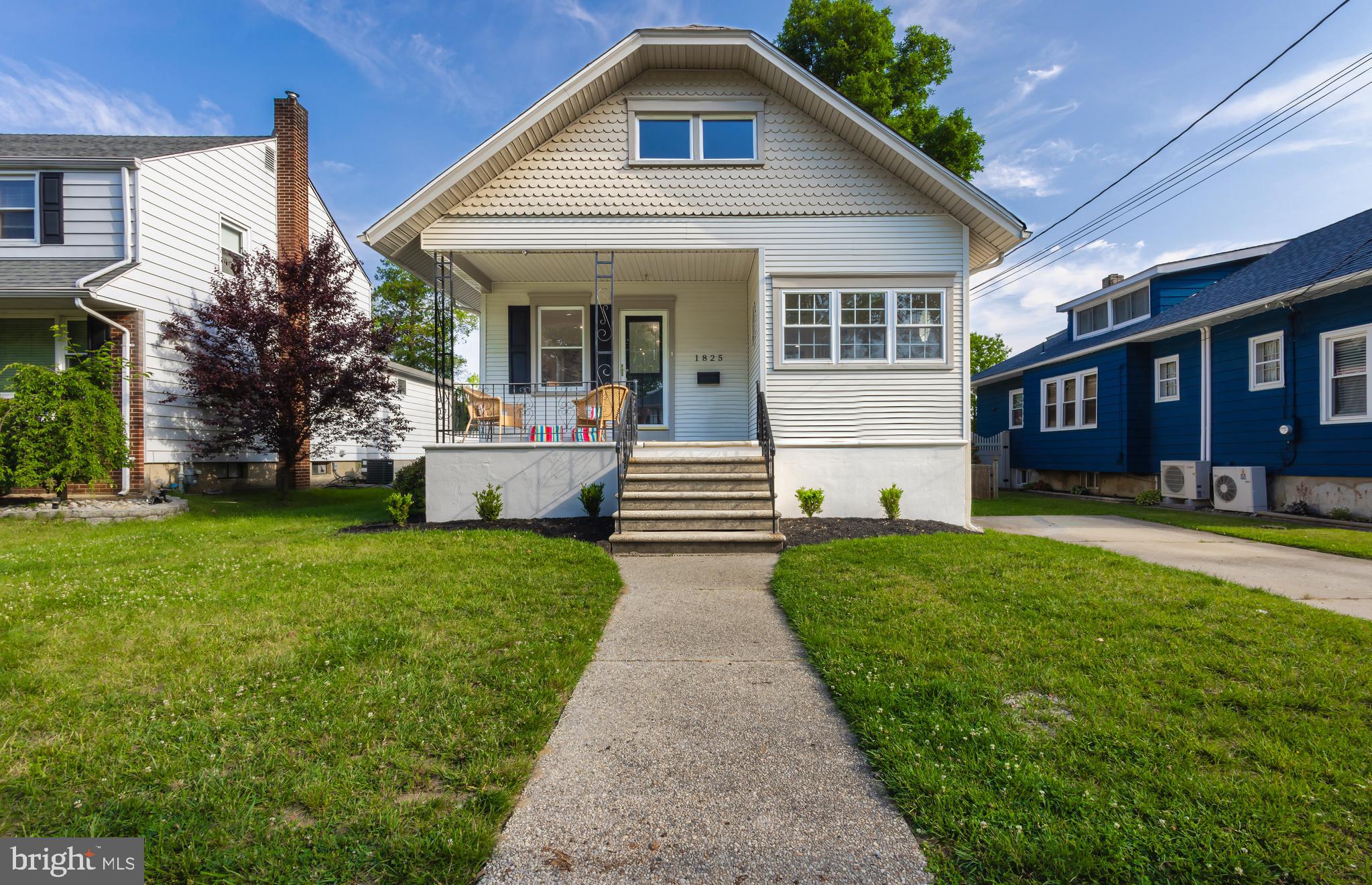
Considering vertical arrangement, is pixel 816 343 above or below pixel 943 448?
above

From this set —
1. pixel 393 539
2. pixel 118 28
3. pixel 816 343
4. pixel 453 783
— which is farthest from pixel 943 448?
pixel 118 28

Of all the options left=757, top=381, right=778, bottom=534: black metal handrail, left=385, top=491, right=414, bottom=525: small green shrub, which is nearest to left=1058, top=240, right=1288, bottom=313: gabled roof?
left=757, top=381, right=778, bottom=534: black metal handrail

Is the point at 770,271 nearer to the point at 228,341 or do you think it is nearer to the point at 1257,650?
the point at 1257,650

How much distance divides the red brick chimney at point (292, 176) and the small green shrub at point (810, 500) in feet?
40.4

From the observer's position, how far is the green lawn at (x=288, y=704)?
6.46ft

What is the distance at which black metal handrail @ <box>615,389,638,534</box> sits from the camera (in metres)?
7.31

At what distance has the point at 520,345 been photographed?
11.3 meters

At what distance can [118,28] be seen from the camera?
414 inches

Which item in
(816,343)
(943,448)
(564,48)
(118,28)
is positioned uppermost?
(564,48)

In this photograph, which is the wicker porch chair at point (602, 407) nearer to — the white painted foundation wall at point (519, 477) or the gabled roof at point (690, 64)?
the white painted foundation wall at point (519, 477)

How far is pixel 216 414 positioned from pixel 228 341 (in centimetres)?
221

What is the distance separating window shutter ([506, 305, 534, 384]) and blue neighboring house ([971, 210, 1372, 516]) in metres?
13.6

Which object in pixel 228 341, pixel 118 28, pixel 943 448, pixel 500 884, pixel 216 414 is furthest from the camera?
pixel 216 414

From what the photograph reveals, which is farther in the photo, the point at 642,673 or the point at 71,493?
the point at 71,493
